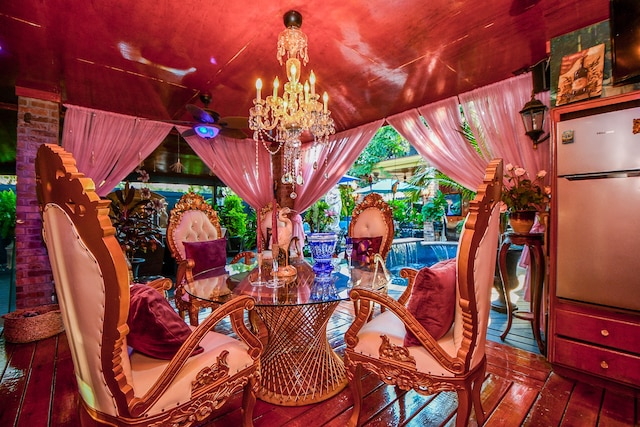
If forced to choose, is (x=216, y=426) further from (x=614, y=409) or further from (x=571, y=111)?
(x=571, y=111)

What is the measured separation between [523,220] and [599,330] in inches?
34.3

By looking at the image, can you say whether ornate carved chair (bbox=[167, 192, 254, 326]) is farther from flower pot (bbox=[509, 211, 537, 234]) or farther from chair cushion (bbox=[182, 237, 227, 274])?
flower pot (bbox=[509, 211, 537, 234])

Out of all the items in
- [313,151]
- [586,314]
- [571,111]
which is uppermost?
[313,151]

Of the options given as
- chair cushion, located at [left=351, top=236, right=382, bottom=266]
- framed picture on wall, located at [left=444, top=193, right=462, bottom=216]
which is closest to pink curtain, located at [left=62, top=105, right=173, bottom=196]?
chair cushion, located at [left=351, top=236, right=382, bottom=266]

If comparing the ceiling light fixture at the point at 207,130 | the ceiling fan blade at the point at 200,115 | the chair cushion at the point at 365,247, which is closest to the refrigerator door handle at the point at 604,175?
the chair cushion at the point at 365,247

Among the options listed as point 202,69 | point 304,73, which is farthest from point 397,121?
point 202,69

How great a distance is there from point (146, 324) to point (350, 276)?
1325 millimetres

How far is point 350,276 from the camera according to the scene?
6.93 feet

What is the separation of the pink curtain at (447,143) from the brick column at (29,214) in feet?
13.8

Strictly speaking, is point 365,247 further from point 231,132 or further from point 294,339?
point 231,132

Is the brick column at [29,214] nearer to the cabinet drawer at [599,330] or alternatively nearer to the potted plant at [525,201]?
the potted plant at [525,201]

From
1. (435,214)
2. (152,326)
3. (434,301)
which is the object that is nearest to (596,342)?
(434,301)

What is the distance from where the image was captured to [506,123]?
110 inches

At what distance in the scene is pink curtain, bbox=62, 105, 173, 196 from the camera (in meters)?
3.42
